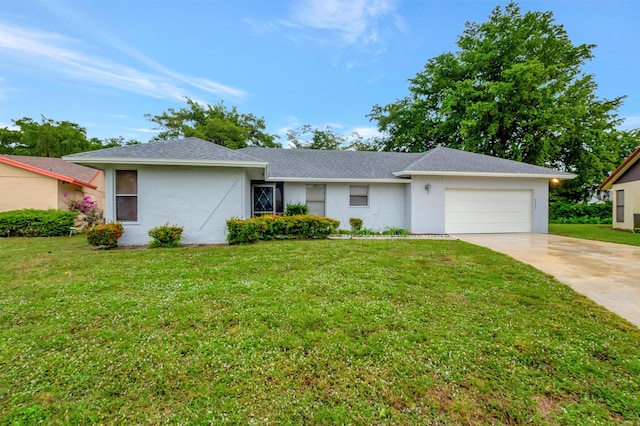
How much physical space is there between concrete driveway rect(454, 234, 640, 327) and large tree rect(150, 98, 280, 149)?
22.2 m

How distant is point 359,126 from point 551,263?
22.8m

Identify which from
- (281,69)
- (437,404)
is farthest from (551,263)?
(281,69)

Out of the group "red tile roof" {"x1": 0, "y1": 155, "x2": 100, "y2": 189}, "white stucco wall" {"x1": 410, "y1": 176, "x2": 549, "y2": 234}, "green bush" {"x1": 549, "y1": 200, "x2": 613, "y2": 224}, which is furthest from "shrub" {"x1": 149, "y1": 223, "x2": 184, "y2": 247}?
"green bush" {"x1": 549, "y1": 200, "x2": 613, "y2": 224}

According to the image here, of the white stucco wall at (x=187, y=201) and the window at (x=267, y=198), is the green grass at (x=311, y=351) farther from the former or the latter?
the window at (x=267, y=198)

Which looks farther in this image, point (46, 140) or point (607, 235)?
point (46, 140)

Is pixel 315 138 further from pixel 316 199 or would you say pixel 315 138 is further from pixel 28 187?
pixel 28 187

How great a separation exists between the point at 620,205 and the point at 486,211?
8522mm

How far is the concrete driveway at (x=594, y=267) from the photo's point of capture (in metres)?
3.88

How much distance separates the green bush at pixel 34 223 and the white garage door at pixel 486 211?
16.3m

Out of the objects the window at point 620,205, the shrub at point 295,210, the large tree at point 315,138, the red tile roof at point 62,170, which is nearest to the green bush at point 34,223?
the red tile roof at point 62,170

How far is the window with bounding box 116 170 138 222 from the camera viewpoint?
8141mm

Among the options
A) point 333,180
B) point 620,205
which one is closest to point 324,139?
point 333,180

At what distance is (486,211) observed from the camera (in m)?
11.7

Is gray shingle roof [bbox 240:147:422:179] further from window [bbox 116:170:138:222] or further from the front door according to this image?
window [bbox 116:170:138:222]
